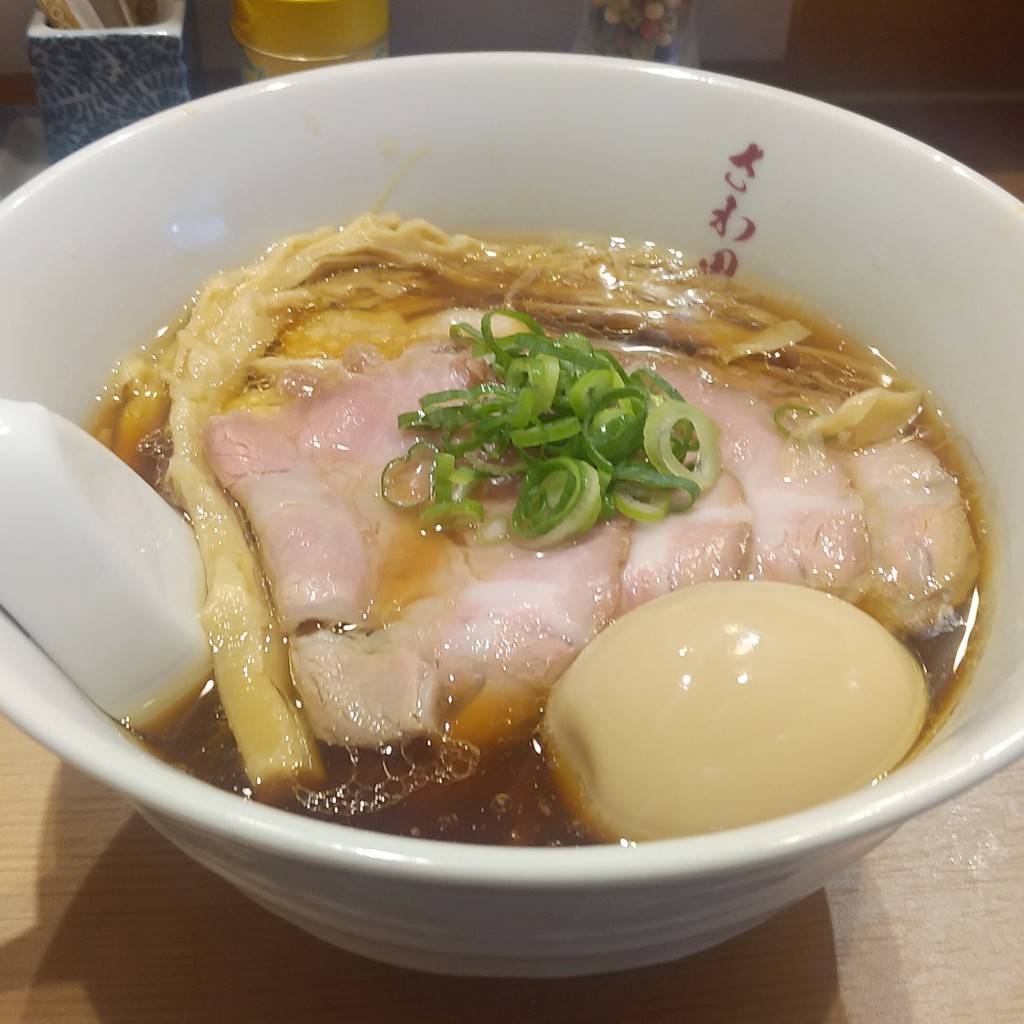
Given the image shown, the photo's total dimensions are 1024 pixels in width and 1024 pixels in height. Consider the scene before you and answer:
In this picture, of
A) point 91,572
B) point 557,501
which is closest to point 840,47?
point 557,501

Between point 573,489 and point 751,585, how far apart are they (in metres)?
0.20

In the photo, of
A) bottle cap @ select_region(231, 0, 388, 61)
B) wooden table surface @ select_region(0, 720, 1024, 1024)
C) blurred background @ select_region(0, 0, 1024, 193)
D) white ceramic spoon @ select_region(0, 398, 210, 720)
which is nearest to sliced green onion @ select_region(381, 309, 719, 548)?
white ceramic spoon @ select_region(0, 398, 210, 720)

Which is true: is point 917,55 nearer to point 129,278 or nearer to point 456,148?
point 456,148

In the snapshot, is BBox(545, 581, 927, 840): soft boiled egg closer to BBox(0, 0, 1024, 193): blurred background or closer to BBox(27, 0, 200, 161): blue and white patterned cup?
BBox(27, 0, 200, 161): blue and white patterned cup

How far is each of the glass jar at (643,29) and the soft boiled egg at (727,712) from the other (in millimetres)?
1171

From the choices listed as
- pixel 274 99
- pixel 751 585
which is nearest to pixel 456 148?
pixel 274 99

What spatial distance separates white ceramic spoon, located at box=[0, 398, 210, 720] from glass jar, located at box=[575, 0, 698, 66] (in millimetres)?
1233

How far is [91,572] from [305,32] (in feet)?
3.50

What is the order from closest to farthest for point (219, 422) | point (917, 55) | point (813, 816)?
point (813, 816) < point (219, 422) < point (917, 55)

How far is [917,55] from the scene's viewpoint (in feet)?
6.46

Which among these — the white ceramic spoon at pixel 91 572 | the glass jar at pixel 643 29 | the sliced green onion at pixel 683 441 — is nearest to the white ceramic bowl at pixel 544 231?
the white ceramic spoon at pixel 91 572

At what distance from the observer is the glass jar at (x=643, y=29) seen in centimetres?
161

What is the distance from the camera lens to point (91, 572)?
2.37 ft

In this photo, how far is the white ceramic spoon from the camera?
2.26 feet
